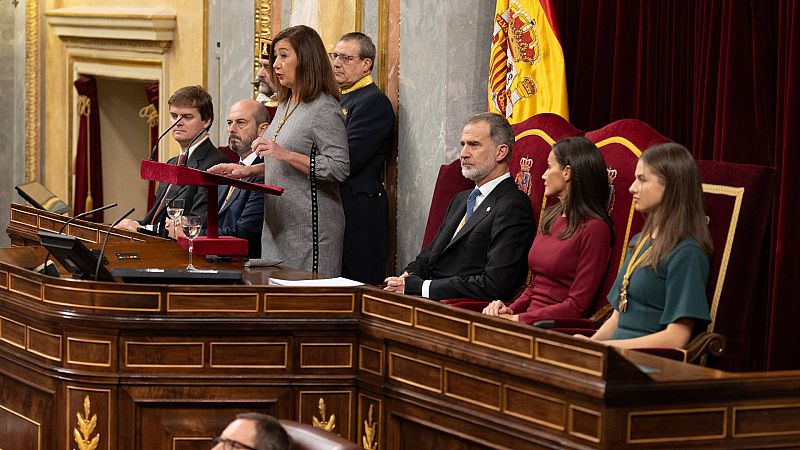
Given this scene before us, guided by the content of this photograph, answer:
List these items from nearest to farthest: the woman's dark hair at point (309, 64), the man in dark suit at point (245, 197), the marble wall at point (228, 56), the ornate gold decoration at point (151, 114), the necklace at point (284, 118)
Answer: the woman's dark hair at point (309, 64), the necklace at point (284, 118), the man in dark suit at point (245, 197), the marble wall at point (228, 56), the ornate gold decoration at point (151, 114)

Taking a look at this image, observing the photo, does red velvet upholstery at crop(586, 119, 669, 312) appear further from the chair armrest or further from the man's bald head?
the man's bald head

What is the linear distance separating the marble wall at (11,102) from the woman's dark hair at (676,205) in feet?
27.3

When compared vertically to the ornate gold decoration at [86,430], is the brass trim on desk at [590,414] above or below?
above

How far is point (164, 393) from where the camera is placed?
4.54 meters

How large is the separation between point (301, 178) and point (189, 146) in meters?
1.11

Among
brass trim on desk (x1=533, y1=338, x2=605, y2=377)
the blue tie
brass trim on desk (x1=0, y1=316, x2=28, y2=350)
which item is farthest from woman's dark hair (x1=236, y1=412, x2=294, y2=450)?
the blue tie

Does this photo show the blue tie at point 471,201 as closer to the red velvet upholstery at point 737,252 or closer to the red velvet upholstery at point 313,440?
the red velvet upholstery at point 737,252

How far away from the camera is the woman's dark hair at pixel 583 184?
4648 mm

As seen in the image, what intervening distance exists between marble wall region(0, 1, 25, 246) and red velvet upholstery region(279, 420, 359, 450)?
9.05 metres

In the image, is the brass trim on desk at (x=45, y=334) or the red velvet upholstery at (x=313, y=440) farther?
the brass trim on desk at (x=45, y=334)

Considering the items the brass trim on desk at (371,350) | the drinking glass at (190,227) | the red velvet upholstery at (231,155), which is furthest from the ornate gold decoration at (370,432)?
the red velvet upholstery at (231,155)

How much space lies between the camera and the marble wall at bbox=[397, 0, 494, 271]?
6.37 metres

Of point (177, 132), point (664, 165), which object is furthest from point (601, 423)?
point (177, 132)

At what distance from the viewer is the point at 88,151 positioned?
35.9ft
